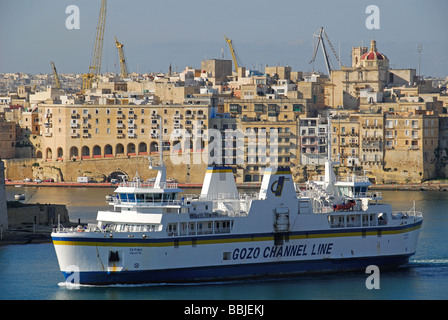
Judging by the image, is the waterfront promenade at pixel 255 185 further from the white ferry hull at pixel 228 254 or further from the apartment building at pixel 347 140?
the white ferry hull at pixel 228 254

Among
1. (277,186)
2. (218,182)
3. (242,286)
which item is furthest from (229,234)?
(218,182)

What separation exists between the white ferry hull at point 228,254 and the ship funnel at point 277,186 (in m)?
1.40

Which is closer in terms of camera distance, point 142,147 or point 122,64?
point 142,147

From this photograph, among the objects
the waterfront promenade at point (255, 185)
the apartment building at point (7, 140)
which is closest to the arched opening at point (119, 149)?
the waterfront promenade at point (255, 185)

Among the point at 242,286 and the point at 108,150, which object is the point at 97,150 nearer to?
the point at 108,150

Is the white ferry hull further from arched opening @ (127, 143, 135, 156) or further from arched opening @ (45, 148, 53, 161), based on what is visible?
arched opening @ (45, 148, 53, 161)

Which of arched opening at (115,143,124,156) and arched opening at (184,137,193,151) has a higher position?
arched opening at (184,137,193,151)

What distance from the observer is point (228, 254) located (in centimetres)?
4097

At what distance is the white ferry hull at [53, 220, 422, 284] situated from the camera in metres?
39.2

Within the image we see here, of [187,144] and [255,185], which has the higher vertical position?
[187,144]

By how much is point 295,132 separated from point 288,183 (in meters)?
46.9

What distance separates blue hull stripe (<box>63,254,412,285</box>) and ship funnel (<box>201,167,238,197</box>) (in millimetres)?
3460

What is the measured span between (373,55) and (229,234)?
214ft

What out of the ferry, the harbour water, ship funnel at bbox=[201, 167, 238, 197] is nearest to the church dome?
the harbour water
